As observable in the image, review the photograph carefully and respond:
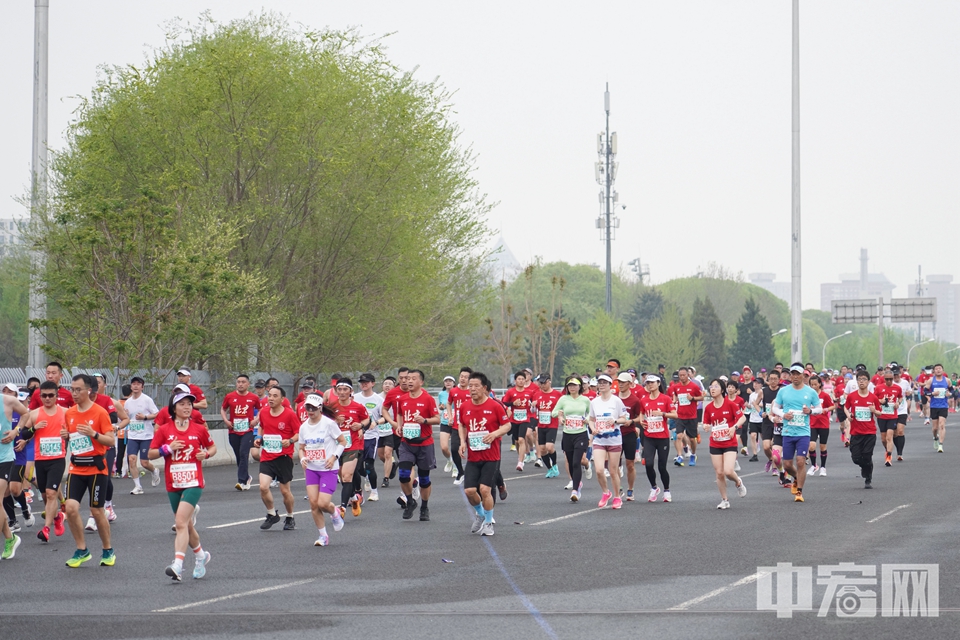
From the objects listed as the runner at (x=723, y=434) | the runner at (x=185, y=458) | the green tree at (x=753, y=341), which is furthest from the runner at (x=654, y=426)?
the green tree at (x=753, y=341)

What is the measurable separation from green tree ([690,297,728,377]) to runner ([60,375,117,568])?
318 ft

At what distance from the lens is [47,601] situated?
34.6 feet

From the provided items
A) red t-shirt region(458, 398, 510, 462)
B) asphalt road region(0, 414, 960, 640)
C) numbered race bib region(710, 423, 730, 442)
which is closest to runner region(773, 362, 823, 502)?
asphalt road region(0, 414, 960, 640)

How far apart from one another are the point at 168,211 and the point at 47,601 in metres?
19.8

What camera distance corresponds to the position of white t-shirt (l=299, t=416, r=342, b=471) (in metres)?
14.8

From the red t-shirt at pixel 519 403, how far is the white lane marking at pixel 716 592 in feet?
45.4

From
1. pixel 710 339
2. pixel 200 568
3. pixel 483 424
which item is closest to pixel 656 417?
pixel 483 424

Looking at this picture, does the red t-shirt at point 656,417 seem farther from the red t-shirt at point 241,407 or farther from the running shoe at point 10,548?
the running shoe at point 10,548

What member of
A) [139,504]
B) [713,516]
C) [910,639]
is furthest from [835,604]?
[139,504]

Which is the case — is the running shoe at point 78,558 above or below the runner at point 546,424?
below

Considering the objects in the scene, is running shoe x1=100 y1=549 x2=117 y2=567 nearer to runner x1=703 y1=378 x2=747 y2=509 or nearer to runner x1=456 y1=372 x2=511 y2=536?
runner x1=456 y1=372 x2=511 y2=536

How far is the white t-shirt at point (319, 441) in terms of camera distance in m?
14.8

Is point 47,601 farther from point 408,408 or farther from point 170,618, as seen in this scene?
point 408,408

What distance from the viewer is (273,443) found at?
15.9 m
